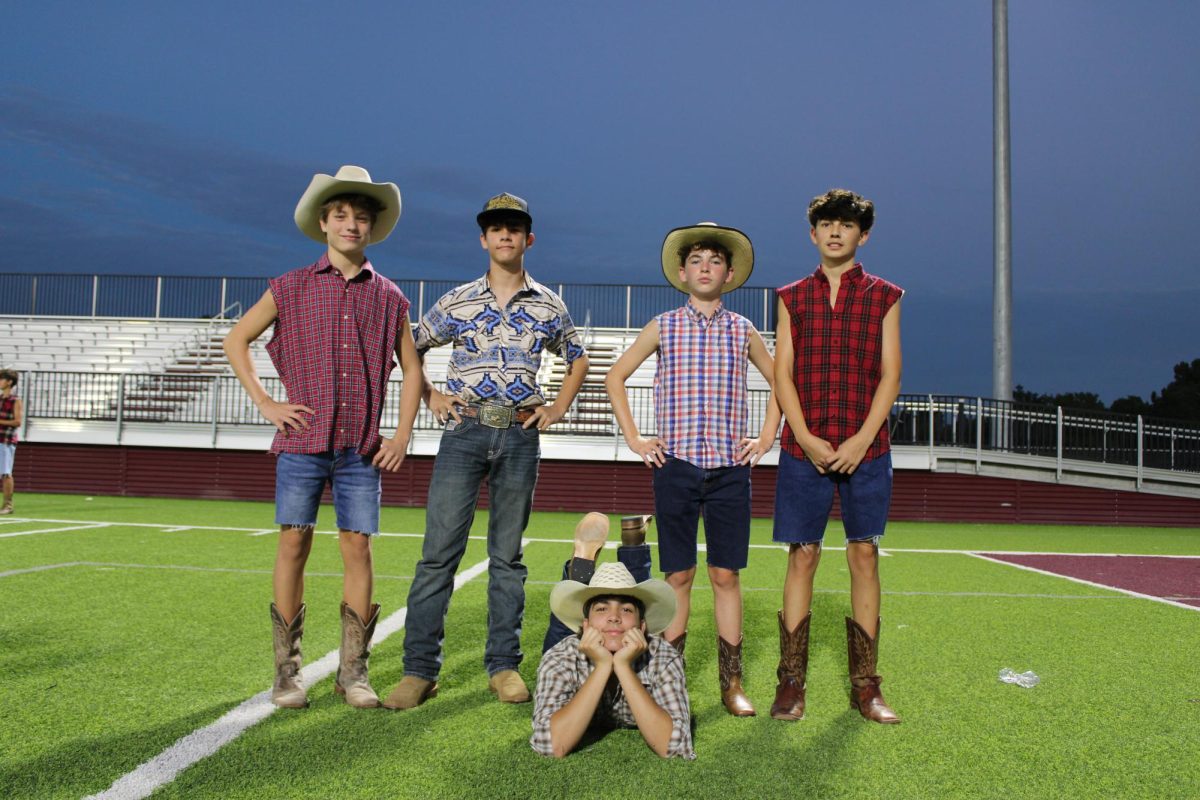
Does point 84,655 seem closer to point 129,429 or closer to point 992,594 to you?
point 992,594

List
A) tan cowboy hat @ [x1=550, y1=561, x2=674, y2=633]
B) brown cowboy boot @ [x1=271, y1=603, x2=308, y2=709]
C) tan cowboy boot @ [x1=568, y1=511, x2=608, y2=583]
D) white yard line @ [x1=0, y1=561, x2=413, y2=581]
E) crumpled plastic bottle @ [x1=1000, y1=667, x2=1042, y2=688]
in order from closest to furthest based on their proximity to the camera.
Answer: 1. tan cowboy hat @ [x1=550, y1=561, x2=674, y2=633]
2. brown cowboy boot @ [x1=271, y1=603, x2=308, y2=709]
3. tan cowboy boot @ [x1=568, y1=511, x2=608, y2=583]
4. crumpled plastic bottle @ [x1=1000, y1=667, x2=1042, y2=688]
5. white yard line @ [x1=0, y1=561, x2=413, y2=581]

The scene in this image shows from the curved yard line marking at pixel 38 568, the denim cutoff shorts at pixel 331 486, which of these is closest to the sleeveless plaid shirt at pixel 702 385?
the denim cutoff shorts at pixel 331 486

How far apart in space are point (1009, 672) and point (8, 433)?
1237cm

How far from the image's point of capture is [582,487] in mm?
16094

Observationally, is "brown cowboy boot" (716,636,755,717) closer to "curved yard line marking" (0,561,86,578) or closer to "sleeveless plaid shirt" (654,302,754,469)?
"sleeveless plaid shirt" (654,302,754,469)

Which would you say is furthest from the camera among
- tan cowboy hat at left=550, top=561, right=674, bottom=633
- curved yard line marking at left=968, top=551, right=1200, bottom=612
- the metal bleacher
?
the metal bleacher

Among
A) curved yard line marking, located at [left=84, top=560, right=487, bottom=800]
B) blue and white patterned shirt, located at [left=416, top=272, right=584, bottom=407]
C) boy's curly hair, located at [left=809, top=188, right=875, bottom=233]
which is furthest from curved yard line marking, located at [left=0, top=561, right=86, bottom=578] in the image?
boy's curly hair, located at [left=809, top=188, right=875, bottom=233]

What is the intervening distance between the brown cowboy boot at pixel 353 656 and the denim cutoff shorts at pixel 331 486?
0.37 meters

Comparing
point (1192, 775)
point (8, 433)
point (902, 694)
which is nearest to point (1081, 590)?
point (902, 694)

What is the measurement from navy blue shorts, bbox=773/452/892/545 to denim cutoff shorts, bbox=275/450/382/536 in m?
1.63

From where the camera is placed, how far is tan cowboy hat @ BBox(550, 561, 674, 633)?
3.11 m

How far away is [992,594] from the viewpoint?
6922 mm

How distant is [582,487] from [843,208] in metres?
12.8

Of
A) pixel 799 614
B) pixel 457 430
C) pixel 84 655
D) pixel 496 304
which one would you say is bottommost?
pixel 84 655
